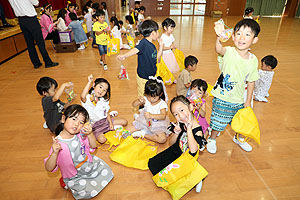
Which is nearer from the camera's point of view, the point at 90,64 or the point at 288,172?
the point at 288,172

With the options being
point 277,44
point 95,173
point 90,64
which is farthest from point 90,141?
point 277,44

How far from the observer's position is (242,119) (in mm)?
1992

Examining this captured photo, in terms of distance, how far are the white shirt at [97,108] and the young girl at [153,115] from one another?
43cm

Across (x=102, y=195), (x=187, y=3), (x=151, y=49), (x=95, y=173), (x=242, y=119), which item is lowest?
(x=102, y=195)

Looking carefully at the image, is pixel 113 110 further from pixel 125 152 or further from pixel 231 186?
pixel 231 186

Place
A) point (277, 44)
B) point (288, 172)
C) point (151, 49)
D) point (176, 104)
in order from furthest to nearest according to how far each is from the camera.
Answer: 1. point (277, 44)
2. point (151, 49)
3. point (288, 172)
4. point (176, 104)

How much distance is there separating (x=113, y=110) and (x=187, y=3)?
1328cm

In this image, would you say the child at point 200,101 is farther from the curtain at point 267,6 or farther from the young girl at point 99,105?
the curtain at point 267,6

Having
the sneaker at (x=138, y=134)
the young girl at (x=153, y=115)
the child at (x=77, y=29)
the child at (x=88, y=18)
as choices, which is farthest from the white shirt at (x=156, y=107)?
the child at (x=88, y=18)

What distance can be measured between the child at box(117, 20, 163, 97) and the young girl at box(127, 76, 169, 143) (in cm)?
25

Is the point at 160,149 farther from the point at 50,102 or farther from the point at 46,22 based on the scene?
the point at 46,22

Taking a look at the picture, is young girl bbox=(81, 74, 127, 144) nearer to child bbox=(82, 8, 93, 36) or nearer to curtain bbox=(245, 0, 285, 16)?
child bbox=(82, 8, 93, 36)

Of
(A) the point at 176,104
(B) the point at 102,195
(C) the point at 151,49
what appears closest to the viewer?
(A) the point at 176,104

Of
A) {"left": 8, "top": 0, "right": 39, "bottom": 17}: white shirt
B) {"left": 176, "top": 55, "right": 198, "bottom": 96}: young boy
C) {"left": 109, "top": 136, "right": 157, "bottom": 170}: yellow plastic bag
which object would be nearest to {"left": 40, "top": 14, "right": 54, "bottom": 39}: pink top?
{"left": 8, "top": 0, "right": 39, "bottom": 17}: white shirt
